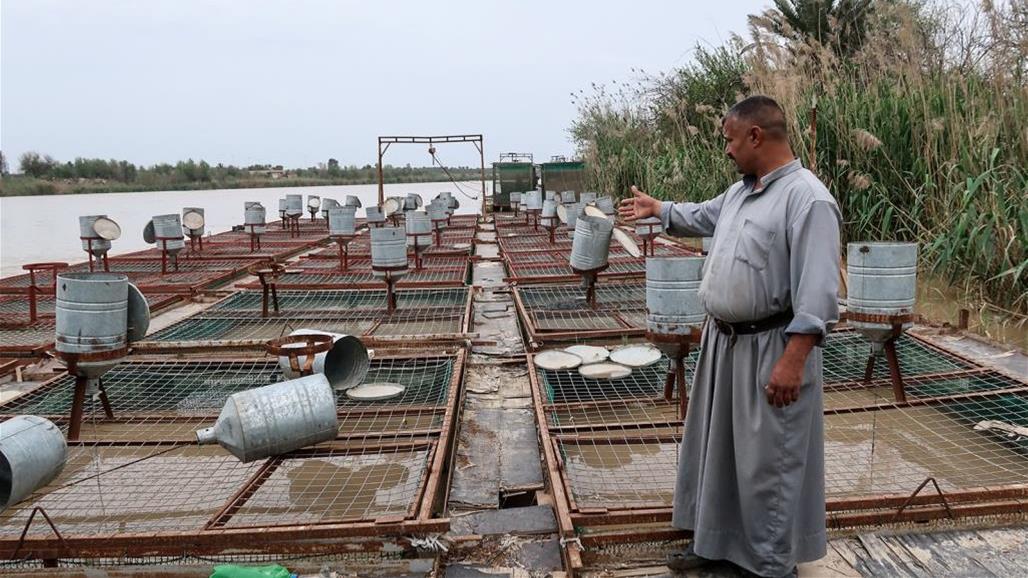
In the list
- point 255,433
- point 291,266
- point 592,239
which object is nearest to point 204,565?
point 255,433

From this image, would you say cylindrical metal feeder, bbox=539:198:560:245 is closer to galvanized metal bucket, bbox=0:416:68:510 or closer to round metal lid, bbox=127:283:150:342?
round metal lid, bbox=127:283:150:342

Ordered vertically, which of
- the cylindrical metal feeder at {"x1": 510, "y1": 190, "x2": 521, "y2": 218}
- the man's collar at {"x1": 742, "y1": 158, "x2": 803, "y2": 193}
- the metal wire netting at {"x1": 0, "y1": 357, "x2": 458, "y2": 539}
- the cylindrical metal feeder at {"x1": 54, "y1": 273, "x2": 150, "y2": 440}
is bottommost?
the metal wire netting at {"x1": 0, "y1": 357, "x2": 458, "y2": 539}

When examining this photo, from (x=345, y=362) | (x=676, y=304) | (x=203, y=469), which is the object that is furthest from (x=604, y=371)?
(x=203, y=469)

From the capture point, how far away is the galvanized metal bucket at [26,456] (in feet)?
8.55

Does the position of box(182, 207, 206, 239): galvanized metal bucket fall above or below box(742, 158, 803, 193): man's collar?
below

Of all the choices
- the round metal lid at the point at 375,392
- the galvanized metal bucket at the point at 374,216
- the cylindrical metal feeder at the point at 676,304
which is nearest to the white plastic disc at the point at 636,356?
the cylindrical metal feeder at the point at 676,304

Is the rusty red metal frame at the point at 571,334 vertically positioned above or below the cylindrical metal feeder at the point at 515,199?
below

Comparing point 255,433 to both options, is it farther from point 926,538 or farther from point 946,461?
point 946,461

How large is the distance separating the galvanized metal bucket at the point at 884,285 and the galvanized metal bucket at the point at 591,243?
2.25 m

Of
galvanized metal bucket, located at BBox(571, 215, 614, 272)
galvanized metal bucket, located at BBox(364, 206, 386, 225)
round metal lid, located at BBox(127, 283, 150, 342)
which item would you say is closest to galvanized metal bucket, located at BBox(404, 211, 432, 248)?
galvanized metal bucket, located at BBox(364, 206, 386, 225)

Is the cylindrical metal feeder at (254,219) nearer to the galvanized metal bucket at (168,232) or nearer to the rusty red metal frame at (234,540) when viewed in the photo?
the galvanized metal bucket at (168,232)

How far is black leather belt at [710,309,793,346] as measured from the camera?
6.88 feet

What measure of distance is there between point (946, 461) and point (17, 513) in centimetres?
397

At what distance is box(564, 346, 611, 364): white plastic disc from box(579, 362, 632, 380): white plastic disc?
79mm
